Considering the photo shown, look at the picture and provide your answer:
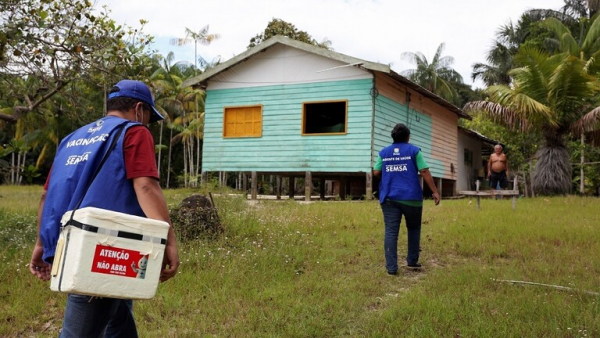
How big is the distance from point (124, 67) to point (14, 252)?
3.01 m

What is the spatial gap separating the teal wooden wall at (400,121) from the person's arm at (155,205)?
12370mm

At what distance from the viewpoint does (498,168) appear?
48.2ft

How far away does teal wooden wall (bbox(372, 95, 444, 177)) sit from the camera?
15250 millimetres

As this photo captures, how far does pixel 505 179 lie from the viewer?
15.1 metres

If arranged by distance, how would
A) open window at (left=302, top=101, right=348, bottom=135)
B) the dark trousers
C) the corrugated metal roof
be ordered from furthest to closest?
open window at (left=302, top=101, right=348, bottom=135) < the dark trousers < the corrugated metal roof

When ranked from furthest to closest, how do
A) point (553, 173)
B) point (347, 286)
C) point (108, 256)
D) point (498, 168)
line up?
point (553, 173), point (498, 168), point (347, 286), point (108, 256)

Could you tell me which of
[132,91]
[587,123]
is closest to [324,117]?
[587,123]

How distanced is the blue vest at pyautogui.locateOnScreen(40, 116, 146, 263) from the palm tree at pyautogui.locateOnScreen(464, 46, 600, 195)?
55.0ft

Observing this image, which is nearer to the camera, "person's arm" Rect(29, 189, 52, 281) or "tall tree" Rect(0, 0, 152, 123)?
"person's arm" Rect(29, 189, 52, 281)

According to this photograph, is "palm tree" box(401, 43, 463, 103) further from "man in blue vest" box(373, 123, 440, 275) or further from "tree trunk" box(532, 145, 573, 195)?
"man in blue vest" box(373, 123, 440, 275)

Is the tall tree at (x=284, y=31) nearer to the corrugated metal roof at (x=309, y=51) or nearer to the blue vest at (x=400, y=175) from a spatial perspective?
the corrugated metal roof at (x=309, y=51)

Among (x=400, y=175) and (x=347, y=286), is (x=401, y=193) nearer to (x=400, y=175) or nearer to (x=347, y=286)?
(x=400, y=175)

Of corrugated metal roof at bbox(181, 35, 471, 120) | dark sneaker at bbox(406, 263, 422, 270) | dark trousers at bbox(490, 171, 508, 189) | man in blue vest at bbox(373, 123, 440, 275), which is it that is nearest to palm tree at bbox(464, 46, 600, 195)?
corrugated metal roof at bbox(181, 35, 471, 120)

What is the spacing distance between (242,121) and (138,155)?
46.5 ft
